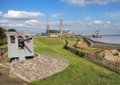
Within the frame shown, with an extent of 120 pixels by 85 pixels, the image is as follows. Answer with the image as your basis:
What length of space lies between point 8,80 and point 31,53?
5.89 metres

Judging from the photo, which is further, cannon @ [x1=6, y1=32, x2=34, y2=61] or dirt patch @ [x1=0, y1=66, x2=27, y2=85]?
cannon @ [x1=6, y1=32, x2=34, y2=61]

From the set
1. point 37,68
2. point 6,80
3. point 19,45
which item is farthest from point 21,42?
point 6,80

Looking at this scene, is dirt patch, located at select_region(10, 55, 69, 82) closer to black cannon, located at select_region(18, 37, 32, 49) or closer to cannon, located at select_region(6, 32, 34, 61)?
cannon, located at select_region(6, 32, 34, 61)

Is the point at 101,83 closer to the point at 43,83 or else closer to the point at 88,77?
the point at 88,77

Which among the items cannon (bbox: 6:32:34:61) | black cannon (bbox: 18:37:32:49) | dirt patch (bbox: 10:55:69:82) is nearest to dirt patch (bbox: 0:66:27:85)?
dirt patch (bbox: 10:55:69:82)

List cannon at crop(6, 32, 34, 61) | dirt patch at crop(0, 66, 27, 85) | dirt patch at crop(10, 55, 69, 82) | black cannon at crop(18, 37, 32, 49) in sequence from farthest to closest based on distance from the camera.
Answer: black cannon at crop(18, 37, 32, 49) < cannon at crop(6, 32, 34, 61) < dirt patch at crop(10, 55, 69, 82) < dirt patch at crop(0, 66, 27, 85)

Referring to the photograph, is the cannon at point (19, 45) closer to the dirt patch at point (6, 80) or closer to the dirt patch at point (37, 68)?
the dirt patch at point (37, 68)

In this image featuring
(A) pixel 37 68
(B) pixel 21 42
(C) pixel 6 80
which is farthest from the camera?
→ (B) pixel 21 42

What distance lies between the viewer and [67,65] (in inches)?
934

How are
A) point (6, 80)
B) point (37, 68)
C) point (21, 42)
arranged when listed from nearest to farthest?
point (6, 80) → point (37, 68) → point (21, 42)

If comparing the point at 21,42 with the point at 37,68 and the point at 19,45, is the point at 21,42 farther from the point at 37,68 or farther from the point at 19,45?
the point at 37,68

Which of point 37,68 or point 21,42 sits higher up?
point 21,42

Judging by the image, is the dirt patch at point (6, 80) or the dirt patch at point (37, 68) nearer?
the dirt patch at point (6, 80)

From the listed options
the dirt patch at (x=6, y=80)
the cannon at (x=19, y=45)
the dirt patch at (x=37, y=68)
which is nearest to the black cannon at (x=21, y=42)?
the cannon at (x=19, y=45)
